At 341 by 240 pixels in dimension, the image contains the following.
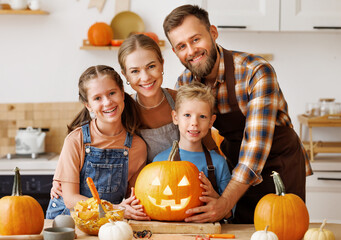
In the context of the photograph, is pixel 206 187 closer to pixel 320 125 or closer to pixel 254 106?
pixel 254 106

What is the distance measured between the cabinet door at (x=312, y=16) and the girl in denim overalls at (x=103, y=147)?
2.04 m

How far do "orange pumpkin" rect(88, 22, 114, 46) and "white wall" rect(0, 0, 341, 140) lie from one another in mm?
216

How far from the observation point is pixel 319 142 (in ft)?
12.5

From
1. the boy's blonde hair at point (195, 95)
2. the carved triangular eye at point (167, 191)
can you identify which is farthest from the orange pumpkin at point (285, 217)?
the boy's blonde hair at point (195, 95)

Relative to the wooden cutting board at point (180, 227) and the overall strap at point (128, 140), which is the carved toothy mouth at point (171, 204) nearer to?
the wooden cutting board at point (180, 227)

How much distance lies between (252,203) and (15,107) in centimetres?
254

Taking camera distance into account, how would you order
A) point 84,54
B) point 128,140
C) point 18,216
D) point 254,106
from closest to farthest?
point 18,216 → point 254,106 → point 128,140 → point 84,54

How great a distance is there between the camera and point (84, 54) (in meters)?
3.91

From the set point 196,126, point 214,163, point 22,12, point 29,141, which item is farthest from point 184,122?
point 22,12

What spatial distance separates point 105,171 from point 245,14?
2122 millimetres

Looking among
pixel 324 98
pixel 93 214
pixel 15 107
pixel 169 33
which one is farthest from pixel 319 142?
pixel 93 214

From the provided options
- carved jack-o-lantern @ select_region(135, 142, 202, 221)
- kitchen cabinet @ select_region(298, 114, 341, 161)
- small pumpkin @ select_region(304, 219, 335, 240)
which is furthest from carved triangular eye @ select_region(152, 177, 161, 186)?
kitchen cabinet @ select_region(298, 114, 341, 161)

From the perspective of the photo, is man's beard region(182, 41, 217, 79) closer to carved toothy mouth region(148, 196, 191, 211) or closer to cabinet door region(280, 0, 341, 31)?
carved toothy mouth region(148, 196, 191, 211)

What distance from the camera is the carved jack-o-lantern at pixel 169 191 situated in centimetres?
156
